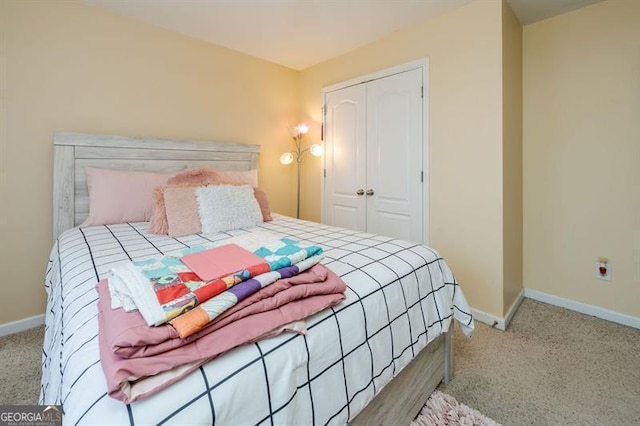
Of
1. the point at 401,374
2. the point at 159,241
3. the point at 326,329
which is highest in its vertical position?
the point at 159,241

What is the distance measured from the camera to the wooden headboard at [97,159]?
2094 millimetres

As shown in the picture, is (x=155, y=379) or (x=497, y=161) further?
(x=497, y=161)

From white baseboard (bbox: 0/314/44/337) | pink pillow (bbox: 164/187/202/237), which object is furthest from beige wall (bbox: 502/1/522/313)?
white baseboard (bbox: 0/314/44/337)

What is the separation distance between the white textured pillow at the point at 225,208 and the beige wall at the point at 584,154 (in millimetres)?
2461

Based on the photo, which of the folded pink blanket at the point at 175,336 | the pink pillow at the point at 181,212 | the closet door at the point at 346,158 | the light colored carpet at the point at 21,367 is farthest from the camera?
the closet door at the point at 346,158

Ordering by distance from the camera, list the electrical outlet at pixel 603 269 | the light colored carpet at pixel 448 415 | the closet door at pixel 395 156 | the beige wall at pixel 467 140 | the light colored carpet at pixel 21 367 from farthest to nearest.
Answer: the closet door at pixel 395 156 → the electrical outlet at pixel 603 269 → the beige wall at pixel 467 140 → the light colored carpet at pixel 21 367 → the light colored carpet at pixel 448 415

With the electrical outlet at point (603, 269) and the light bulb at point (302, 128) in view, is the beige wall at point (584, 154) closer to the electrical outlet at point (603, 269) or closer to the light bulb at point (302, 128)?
the electrical outlet at point (603, 269)

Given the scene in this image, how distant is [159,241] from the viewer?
1.66 metres

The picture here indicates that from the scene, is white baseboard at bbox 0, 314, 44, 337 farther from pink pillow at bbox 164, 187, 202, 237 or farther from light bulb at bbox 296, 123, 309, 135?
light bulb at bbox 296, 123, 309, 135

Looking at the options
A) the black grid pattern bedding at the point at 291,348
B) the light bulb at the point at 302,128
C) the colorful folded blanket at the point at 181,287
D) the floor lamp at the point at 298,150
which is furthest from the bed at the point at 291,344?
the light bulb at the point at 302,128

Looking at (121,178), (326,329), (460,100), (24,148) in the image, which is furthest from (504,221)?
(24,148)

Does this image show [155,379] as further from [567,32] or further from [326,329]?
[567,32]

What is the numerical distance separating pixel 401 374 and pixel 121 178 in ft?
7.25

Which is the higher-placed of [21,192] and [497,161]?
[497,161]
